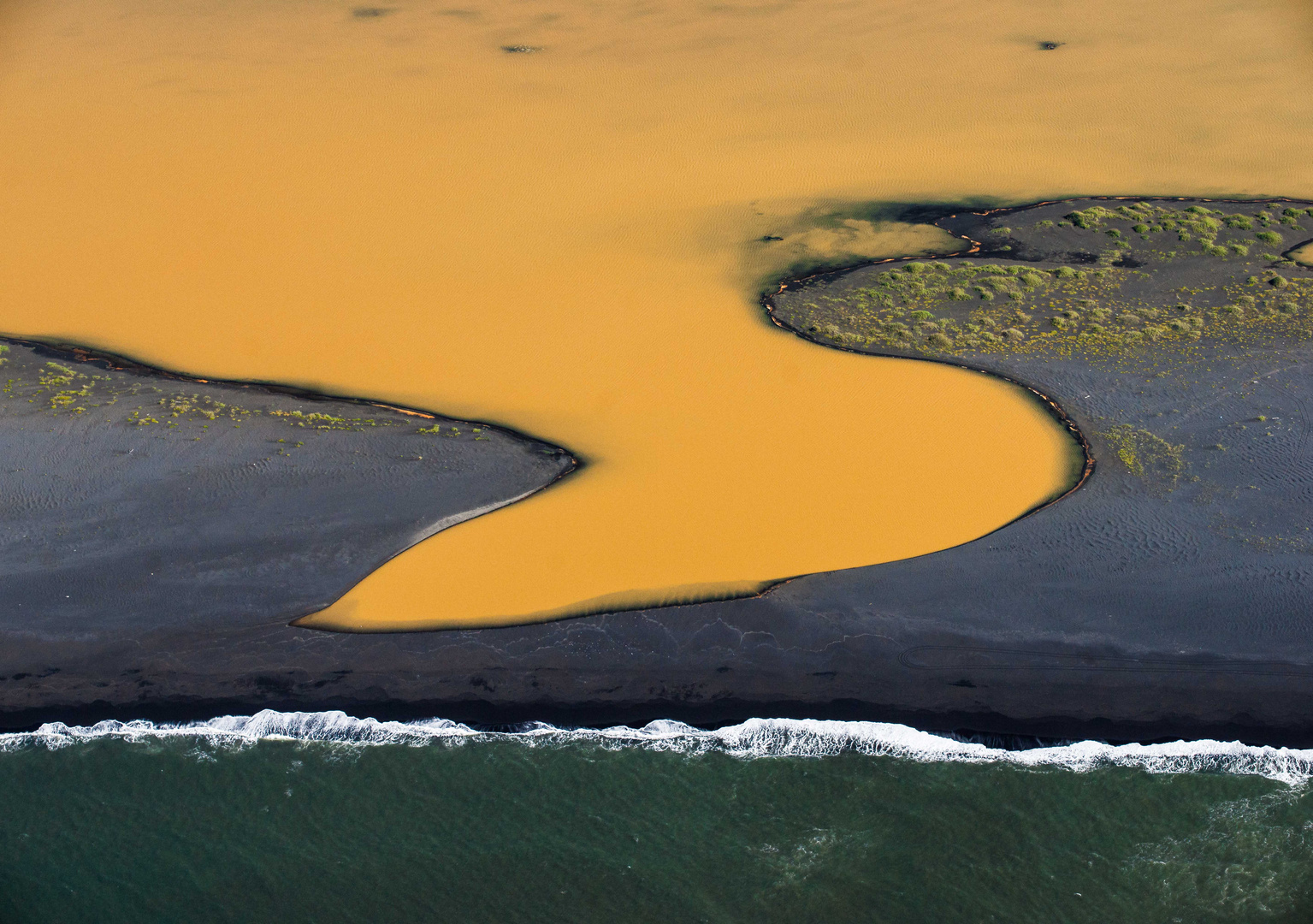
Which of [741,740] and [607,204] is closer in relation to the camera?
[741,740]

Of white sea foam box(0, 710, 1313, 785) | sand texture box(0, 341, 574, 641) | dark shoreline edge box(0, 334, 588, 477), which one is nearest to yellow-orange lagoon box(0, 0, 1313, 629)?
dark shoreline edge box(0, 334, 588, 477)

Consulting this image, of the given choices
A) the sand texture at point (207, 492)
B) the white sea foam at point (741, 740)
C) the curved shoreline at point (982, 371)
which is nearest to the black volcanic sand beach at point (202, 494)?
the sand texture at point (207, 492)

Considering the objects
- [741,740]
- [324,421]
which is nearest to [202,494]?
[324,421]

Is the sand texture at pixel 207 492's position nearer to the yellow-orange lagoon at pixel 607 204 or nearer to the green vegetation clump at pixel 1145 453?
the yellow-orange lagoon at pixel 607 204

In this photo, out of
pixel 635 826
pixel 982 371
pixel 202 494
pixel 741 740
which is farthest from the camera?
pixel 982 371

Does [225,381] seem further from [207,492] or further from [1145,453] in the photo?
[1145,453]

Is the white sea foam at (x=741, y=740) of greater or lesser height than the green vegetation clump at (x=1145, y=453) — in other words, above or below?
below

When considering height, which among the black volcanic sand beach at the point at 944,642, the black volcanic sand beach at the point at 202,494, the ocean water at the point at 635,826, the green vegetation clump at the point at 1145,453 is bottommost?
the ocean water at the point at 635,826
